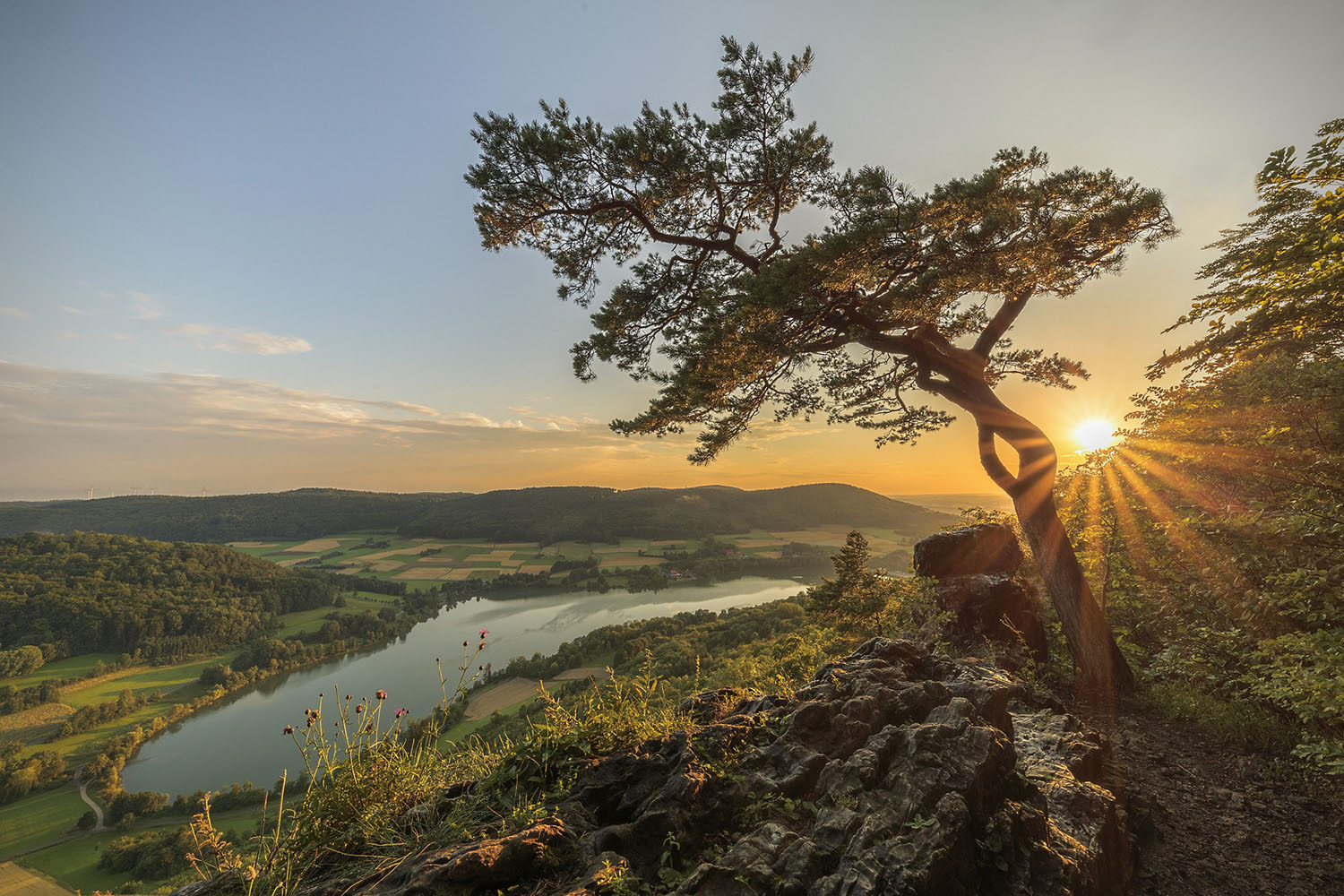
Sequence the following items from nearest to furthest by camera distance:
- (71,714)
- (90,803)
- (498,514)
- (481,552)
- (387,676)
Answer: (90,803)
(387,676)
(71,714)
(481,552)
(498,514)

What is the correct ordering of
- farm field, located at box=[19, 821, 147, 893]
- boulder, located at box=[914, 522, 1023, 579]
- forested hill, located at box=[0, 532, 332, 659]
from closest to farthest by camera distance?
boulder, located at box=[914, 522, 1023, 579], farm field, located at box=[19, 821, 147, 893], forested hill, located at box=[0, 532, 332, 659]

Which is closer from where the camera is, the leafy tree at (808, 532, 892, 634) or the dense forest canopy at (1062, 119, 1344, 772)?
the dense forest canopy at (1062, 119, 1344, 772)

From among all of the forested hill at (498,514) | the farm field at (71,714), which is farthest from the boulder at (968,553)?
the forested hill at (498,514)

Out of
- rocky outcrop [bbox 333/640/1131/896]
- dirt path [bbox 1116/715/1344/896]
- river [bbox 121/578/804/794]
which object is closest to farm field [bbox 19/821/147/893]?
river [bbox 121/578/804/794]

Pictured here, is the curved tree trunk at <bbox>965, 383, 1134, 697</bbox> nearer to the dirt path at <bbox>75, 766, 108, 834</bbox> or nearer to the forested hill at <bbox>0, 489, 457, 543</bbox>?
the dirt path at <bbox>75, 766, 108, 834</bbox>

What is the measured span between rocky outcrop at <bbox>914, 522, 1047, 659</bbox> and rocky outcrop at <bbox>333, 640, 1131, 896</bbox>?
3.24 meters

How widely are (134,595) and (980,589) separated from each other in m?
119

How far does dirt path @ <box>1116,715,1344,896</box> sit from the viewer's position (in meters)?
2.91

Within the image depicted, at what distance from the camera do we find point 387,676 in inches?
2286

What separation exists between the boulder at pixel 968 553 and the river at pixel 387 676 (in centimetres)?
4537

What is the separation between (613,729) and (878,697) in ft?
6.27

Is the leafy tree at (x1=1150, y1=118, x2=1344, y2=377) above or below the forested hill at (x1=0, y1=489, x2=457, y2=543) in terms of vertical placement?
above

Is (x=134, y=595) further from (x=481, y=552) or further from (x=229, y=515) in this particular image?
(x=229, y=515)

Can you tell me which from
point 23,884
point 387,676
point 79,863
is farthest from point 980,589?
point 387,676
